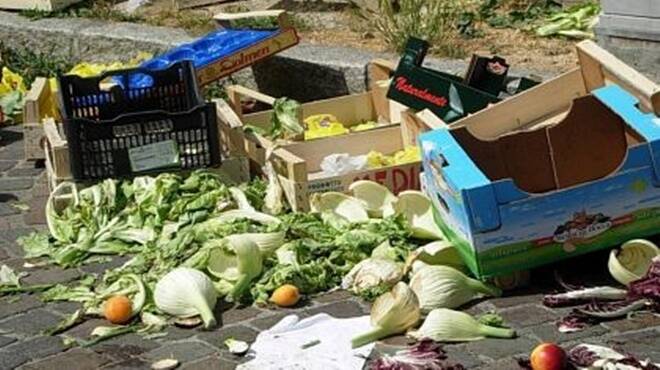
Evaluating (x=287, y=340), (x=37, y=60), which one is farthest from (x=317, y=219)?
(x=37, y=60)

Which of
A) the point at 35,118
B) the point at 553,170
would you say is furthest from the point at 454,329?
the point at 35,118

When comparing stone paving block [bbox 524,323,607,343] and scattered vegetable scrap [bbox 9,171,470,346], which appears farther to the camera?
scattered vegetable scrap [bbox 9,171,470,346]

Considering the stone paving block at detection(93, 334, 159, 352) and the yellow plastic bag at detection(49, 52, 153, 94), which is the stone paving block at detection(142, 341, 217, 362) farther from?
the yellow plastic bag at detection(49, 52, 153, 94)

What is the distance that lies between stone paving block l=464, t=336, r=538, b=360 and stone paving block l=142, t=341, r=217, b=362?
959mm

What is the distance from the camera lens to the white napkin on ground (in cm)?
471

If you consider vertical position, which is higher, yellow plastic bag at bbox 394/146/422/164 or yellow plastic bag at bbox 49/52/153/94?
yellow plastic bag at bbox 49/52/153/94

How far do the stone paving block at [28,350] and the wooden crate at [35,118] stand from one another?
8.30 ft

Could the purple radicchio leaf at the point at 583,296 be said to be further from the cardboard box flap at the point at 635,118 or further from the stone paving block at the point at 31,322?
the stone paving block at the point at 31,322

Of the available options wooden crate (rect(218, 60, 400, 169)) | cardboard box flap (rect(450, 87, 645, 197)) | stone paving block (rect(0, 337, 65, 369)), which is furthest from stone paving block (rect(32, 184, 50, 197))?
cardboard box flap (rect(450, 87, 645, 197))

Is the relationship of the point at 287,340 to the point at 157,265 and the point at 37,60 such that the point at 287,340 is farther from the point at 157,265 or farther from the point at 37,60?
the point at 37,60

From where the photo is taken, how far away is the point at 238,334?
5027 millimetres

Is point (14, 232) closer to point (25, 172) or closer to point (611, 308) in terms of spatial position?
point (25, 172)

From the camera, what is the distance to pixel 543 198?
16.6ft

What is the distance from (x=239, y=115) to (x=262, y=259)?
186 centimetres
